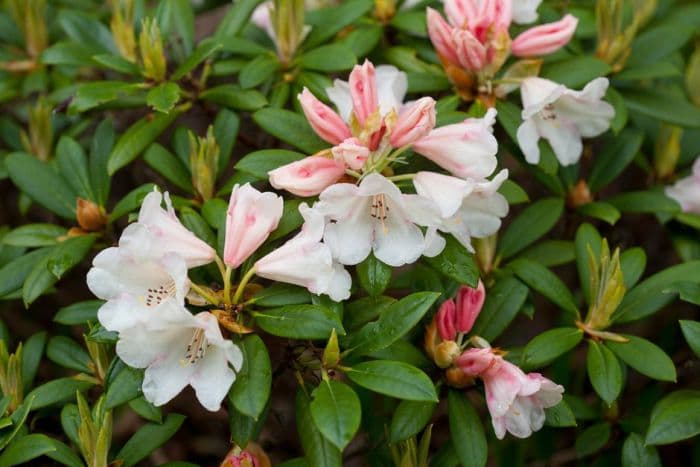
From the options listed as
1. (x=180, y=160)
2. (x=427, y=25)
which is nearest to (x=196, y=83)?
(x=180, y=160)

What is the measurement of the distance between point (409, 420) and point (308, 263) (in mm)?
362

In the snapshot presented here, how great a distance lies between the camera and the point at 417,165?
1801mm

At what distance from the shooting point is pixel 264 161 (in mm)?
1728

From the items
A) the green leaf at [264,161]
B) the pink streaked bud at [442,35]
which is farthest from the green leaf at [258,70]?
the pink streaked bud at [442,35]

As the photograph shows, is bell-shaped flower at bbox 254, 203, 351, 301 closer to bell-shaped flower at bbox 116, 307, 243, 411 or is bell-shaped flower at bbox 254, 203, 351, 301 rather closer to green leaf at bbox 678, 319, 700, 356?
bell-shaped flower at bbox 116, 307, 243, 411

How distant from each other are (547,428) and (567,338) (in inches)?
18.9

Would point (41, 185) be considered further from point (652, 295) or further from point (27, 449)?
point (652, 295)

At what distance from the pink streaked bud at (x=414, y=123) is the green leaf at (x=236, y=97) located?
44cm

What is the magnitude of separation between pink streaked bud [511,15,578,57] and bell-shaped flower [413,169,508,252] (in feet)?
1.30

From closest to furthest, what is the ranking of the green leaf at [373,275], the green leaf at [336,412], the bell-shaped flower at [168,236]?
the green leaf at [336,412], the bell-shaped flower at [168,236], the green leaf at [373,275]

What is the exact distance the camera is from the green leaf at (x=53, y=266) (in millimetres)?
1732

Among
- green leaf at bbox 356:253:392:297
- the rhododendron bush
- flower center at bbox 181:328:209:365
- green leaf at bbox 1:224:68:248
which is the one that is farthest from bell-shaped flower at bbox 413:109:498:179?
green leaf at bbox 1:224:68:248

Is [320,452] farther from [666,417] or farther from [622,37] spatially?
[622,37]

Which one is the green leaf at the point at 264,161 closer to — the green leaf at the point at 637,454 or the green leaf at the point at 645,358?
the green leaf at the point at 645,358
